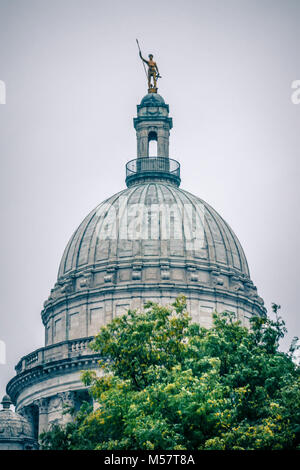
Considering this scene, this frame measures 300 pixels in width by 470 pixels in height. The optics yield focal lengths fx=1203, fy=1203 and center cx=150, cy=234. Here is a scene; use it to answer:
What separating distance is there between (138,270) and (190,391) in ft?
110

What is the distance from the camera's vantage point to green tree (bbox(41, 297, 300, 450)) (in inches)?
1827

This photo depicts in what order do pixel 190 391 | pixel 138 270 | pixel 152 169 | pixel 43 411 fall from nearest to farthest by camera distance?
pixel 190 391 → pixel 43 411 → pixel 138 270 → pixel 152 169

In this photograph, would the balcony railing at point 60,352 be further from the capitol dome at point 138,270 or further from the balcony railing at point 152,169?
the balcony railing at point 152,169

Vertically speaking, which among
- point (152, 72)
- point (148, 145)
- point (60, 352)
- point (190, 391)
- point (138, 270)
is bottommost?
point (190, 391)

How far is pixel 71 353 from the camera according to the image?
73.2m

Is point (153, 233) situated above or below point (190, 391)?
above

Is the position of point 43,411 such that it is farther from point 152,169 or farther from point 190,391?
point 190,391

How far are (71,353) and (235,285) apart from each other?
14.6 metres

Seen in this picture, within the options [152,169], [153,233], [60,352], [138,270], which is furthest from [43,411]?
[152,169]

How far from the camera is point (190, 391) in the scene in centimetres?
4725

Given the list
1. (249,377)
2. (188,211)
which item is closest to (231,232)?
(188,211)

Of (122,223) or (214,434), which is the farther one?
(122,223)

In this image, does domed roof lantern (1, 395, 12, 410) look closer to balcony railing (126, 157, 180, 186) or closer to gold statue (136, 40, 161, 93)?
balcony railing (126, 157, 180, 186)
